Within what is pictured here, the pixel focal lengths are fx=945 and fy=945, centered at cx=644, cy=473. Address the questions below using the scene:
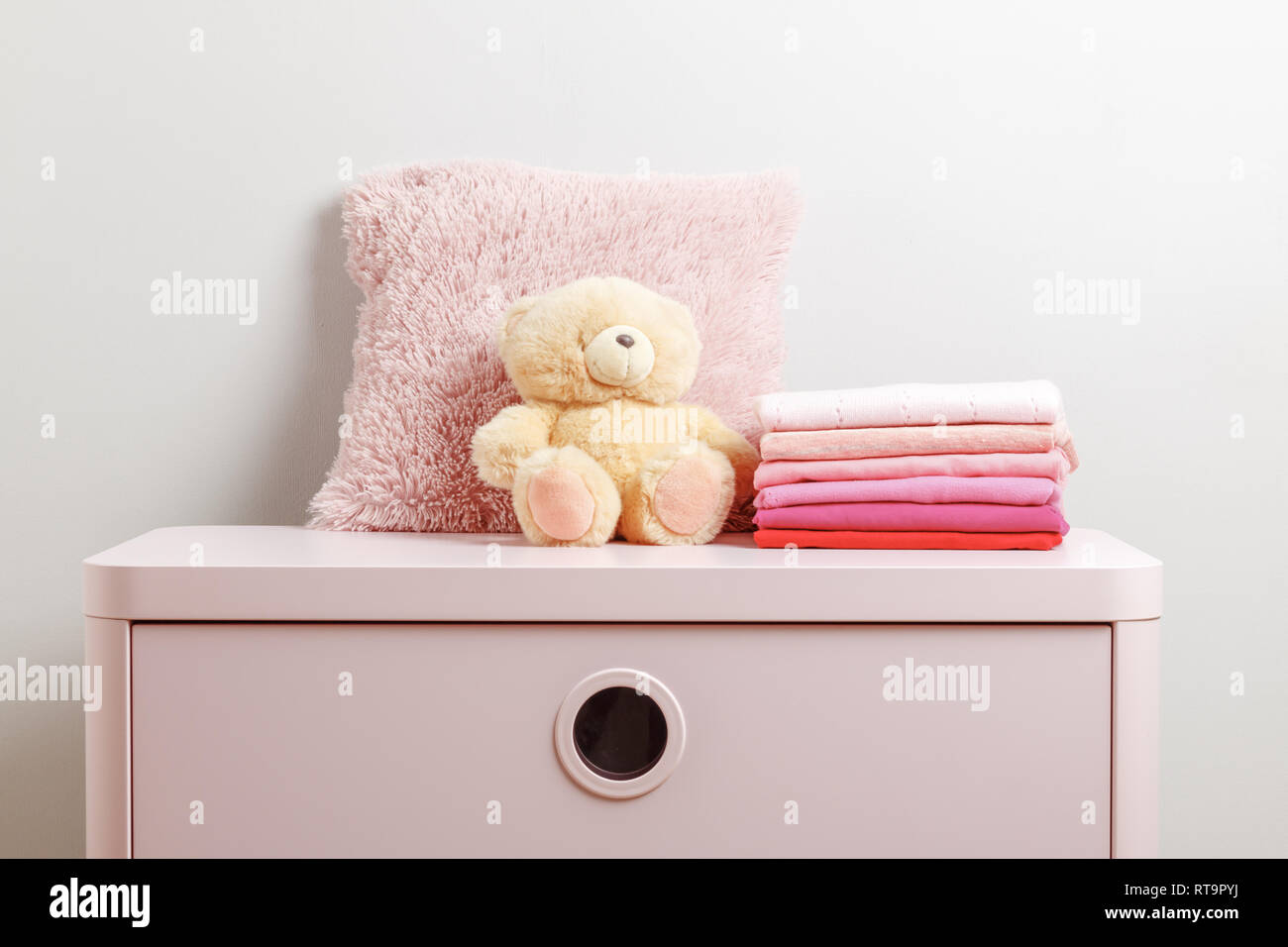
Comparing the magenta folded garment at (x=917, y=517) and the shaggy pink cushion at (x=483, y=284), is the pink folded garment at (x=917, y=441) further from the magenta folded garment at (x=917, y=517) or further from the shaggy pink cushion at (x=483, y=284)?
the shaggy pink cushion at (x=483, y=284)

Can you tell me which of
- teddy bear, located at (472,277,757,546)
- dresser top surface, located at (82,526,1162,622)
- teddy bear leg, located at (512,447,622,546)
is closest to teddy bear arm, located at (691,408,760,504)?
teddy bear, located at (472,277,757,546)

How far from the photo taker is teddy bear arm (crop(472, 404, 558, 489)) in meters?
0.85

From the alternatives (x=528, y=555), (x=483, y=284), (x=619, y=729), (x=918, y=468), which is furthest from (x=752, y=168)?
(x=619, y=729)

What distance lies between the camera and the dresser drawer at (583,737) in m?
0.68

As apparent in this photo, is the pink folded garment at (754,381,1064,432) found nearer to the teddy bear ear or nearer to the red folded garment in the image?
the red folded garment

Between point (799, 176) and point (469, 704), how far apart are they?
0.69 m

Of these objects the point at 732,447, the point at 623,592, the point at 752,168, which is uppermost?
the point at 752,168

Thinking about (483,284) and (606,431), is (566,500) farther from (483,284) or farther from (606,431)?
(483,284)

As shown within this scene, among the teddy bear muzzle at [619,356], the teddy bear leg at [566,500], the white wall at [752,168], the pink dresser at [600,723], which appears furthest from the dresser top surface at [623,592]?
the white wall at [752,168]

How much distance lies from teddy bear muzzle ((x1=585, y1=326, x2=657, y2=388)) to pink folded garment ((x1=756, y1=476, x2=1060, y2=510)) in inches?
6.1

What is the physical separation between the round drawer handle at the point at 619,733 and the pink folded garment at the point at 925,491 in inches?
8.3

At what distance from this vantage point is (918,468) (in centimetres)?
79

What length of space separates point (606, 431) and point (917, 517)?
0.28m
